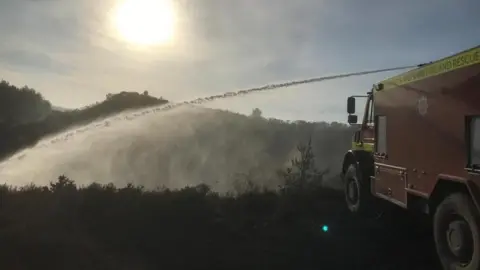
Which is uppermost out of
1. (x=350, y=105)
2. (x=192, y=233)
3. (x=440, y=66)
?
(x=440, y=66)

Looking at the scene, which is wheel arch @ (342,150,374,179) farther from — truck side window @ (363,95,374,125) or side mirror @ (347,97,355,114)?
side mirror @ (347,97,355,114)

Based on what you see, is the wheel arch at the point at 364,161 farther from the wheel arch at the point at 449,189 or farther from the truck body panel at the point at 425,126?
the wheel arch at the point at 449,189

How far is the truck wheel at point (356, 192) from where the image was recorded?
431 inches

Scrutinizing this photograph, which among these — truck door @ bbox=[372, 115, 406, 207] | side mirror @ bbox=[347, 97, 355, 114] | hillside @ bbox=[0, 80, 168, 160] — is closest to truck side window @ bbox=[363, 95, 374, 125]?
side mirror @ bbox=[347, 97, 355, 114]

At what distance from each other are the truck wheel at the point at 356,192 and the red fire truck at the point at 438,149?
2.43 ft

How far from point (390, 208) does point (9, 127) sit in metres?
16.2

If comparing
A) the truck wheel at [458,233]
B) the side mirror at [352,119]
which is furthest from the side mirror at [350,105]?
the truck wheel at [458,233]

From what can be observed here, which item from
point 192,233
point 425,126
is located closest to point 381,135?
point 425,126

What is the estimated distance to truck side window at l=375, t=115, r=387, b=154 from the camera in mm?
9609

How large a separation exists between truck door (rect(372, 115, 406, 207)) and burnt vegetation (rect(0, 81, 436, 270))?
806 millimetres

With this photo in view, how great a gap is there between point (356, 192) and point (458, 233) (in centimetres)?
489

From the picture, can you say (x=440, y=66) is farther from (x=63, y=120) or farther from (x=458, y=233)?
(x=63, y=120)

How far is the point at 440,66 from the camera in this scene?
7.21m

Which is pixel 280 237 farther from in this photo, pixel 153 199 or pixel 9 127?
pixel 9 127
